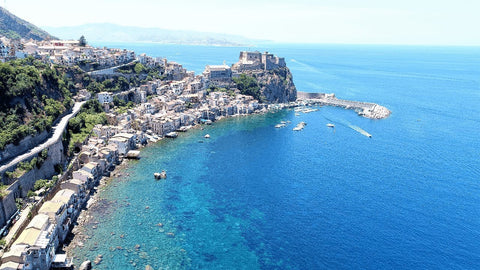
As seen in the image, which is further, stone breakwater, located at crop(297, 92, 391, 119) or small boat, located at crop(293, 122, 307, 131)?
stone breakwater, located at crop(297, 92, 391, 119)

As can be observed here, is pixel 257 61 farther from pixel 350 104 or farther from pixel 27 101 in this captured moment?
pixel 27 101

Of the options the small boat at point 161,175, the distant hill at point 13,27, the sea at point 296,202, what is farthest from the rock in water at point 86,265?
the distant hill at point 13,27

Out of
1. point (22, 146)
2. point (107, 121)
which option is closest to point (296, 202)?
point (22, 146)

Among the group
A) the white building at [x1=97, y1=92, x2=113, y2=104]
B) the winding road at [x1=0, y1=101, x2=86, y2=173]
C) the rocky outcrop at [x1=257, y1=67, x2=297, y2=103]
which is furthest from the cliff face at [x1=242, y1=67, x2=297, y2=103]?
the winding road at [x1=0, y1=101, x2=86, y2=173]

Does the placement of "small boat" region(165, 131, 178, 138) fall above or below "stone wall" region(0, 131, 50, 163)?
below

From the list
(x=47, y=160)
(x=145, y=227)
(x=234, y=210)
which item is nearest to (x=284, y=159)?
(x=234, y=210)

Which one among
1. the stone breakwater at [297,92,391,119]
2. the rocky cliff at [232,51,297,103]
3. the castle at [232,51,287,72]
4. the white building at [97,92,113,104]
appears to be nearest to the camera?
the white building at [97,92,113,104]

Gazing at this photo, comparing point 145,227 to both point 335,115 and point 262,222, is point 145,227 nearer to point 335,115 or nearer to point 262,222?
point 262,222

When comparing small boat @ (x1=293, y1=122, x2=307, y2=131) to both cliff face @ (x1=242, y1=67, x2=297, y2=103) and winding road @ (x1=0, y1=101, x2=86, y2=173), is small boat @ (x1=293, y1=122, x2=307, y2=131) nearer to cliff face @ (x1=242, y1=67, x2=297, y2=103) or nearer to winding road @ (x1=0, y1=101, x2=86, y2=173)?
cliff face @ (x1=242, y1=67, x2=297, y2=103)
